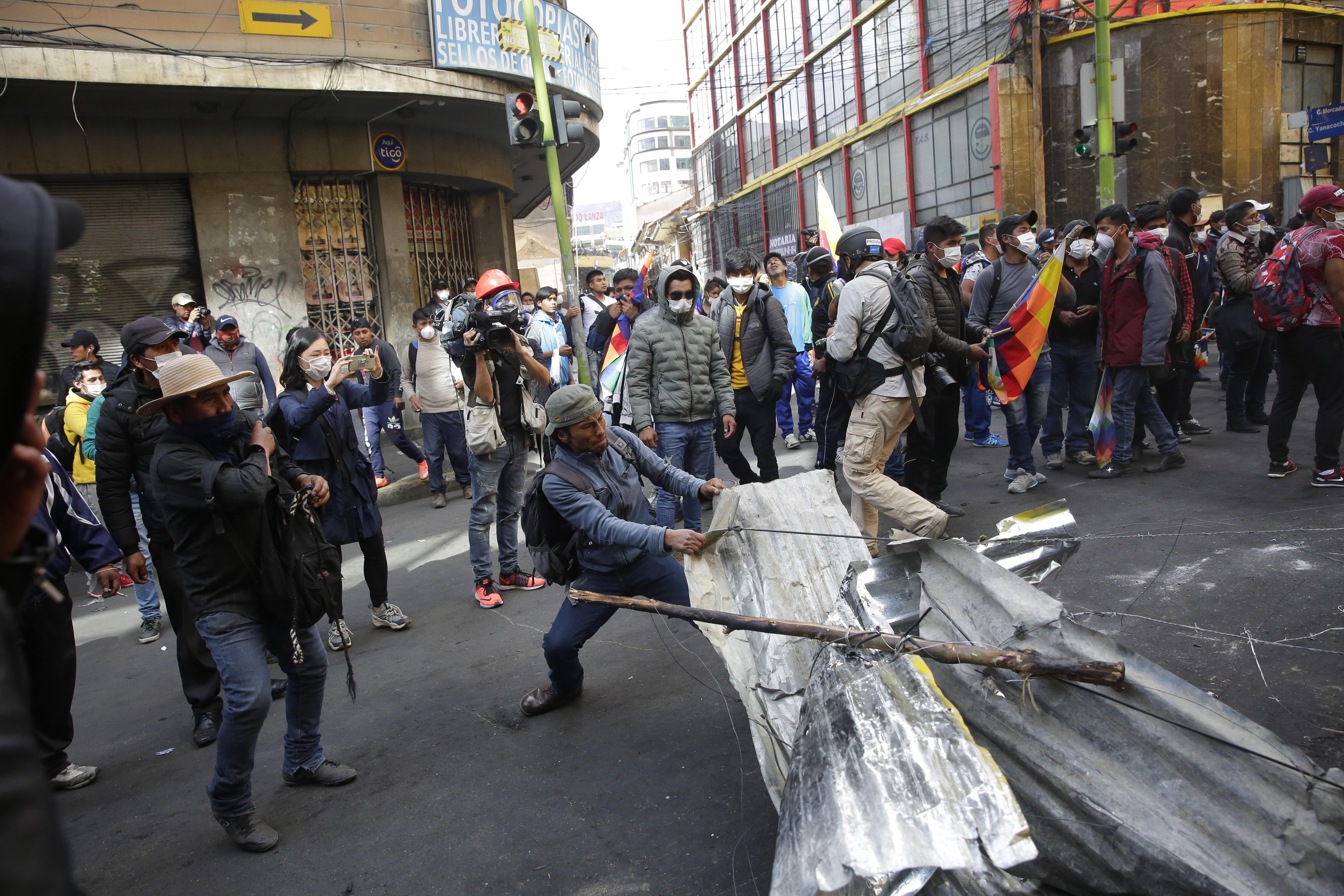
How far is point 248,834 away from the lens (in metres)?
3.09

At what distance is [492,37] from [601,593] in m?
9.81

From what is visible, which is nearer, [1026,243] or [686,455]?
[686,455]

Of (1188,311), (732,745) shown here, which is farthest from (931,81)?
(732,745)

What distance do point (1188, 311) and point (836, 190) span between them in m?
25.8

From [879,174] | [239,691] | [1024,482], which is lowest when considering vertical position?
[1024,482]

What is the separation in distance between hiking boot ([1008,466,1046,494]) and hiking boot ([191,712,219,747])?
532 centimetres

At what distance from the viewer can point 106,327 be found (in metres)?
10.5

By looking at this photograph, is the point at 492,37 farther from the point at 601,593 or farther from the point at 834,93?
the point at 834,93

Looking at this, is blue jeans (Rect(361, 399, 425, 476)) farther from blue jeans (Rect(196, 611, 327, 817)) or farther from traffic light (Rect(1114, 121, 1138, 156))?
traffic light (Rect(1114, 121, 1138, 156))

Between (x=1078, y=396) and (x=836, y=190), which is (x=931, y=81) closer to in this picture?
(x=836, y=190)

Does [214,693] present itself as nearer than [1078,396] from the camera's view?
Yes

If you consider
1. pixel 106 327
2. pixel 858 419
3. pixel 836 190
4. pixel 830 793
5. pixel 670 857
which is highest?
pixel 836 190

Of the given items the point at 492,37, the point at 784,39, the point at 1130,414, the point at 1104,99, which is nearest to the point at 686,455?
the point at 1130,414

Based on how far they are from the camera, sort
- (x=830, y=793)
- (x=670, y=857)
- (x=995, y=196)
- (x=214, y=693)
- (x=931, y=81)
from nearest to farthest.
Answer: (x=830, y=793)
(x=670, y=857)
(x=214, y=693)
(x=995, y=196)
(x=931, y=81)
